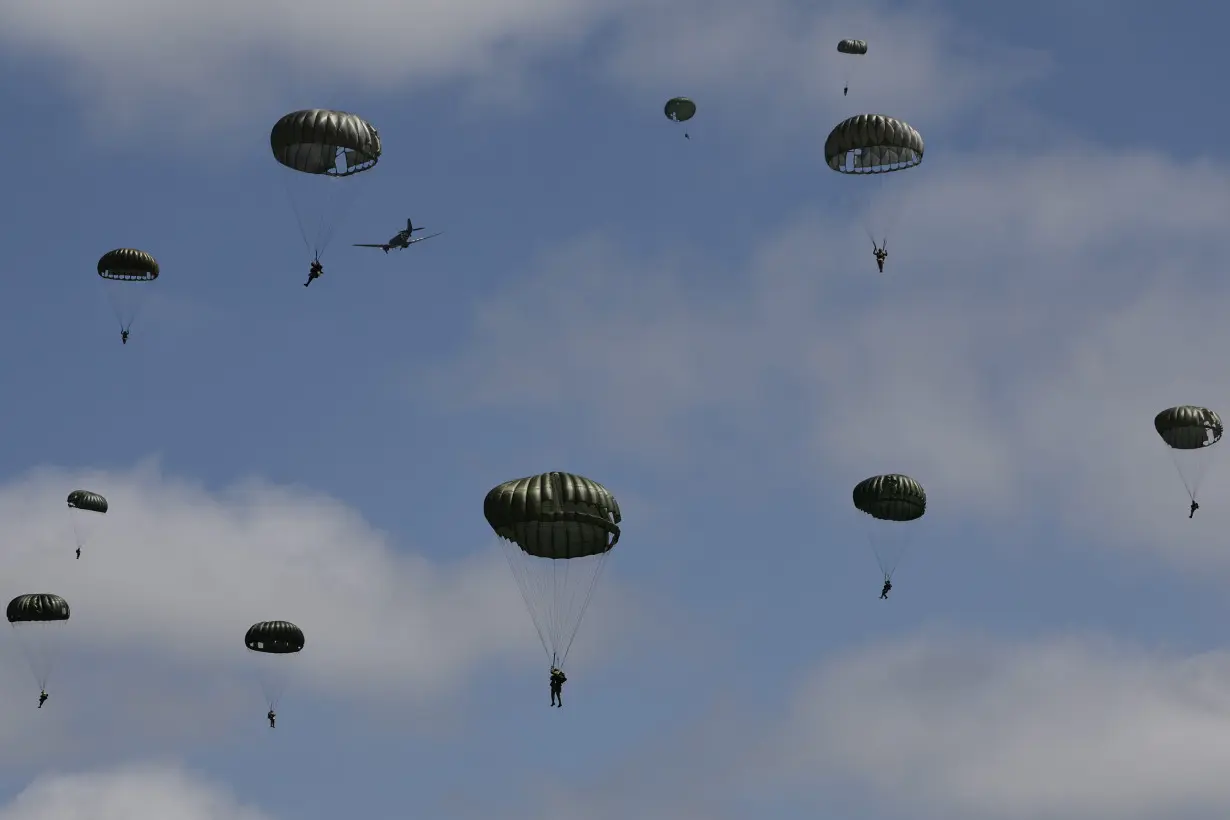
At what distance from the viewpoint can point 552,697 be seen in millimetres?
70688

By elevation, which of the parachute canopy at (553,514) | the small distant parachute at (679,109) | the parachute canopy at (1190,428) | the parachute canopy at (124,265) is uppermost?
the small distant parachute at (679,109)

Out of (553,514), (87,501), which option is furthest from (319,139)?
(87,501)

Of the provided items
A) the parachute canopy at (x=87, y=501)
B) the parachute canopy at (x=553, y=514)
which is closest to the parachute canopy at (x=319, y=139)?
the parachute canopy at (x=553, y=514)

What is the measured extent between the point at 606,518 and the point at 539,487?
268 centimetres

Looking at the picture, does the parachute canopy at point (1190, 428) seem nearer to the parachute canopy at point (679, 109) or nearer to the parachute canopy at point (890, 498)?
the parachute canopy at point (890, 498)

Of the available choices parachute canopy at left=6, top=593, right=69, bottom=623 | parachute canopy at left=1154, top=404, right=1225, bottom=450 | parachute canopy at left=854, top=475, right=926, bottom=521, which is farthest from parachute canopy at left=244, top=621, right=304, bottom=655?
parachute canopy at left=1154, top=404, right=1225, bottom=450

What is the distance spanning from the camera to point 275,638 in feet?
318

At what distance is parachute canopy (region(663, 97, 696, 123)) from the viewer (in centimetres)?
11075

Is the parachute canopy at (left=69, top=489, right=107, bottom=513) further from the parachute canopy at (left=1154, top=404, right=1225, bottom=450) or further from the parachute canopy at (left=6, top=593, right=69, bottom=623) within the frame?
the parachute canopy at (left=1154, top=404, right=1225, bottom=450)

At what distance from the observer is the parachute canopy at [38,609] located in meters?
99.1

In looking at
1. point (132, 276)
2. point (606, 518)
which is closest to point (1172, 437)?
point (606, 518)

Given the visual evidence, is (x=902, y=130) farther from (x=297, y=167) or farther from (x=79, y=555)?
(x=79, y=555)

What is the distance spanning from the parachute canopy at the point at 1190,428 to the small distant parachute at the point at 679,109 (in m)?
30.5

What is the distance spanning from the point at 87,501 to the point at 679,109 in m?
38.5
